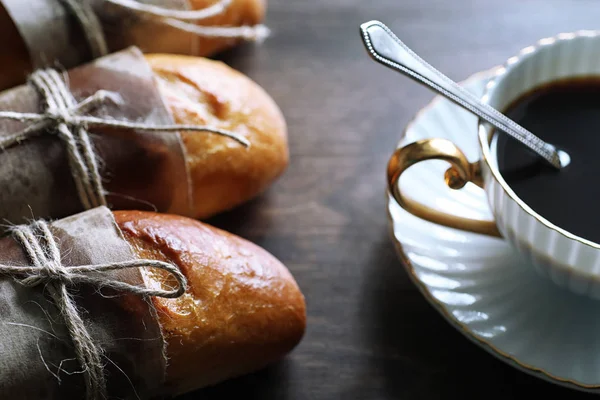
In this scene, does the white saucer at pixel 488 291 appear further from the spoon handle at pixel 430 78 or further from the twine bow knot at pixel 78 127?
the twine bow knot at pixel 78 127

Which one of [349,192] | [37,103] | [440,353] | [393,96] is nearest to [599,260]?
[440,353]

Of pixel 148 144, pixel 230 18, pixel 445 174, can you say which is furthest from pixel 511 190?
pixel 230 18

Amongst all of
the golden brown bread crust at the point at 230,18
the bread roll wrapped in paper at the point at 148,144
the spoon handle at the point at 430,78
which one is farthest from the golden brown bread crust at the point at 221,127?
the spoon handle at the point at 430,78

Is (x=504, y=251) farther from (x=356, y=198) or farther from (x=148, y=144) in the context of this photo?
(x=148, y=144)

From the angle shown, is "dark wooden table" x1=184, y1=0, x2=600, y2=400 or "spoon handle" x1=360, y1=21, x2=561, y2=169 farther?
"dark wooden table" x1=184, y1=0, x2=600, y2=400

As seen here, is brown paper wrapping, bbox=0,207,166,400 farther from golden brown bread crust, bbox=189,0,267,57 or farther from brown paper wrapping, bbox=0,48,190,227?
golden brown bread crust, bbox=189,0,267,57

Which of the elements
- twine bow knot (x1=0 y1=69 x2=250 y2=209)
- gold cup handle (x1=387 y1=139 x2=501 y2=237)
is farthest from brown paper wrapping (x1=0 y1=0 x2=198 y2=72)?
gold cup handle (x1=387 y1=139 x2=501 y2=237)
